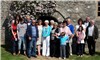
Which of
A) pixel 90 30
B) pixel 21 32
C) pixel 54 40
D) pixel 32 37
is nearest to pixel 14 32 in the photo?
pixel 21 32

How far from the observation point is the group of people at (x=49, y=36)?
17891 millimetres

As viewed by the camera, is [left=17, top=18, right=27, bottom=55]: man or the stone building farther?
the stone building

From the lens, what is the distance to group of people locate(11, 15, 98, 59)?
1789 centimetres

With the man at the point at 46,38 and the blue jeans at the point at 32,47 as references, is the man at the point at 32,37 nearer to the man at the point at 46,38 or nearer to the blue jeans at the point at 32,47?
the blue jeans at the point at 32,47

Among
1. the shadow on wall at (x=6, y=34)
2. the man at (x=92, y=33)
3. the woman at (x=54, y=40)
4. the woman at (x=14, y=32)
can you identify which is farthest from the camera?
the shadow on wall at (x=6, y=34)

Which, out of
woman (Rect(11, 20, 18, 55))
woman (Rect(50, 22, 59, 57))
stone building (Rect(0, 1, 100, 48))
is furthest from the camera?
stone building (Rect(0, 1, 100, 48))

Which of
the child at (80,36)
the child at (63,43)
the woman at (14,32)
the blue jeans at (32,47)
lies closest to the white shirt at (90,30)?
the child at (80,36)

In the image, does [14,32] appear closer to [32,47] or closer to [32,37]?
[32,37]

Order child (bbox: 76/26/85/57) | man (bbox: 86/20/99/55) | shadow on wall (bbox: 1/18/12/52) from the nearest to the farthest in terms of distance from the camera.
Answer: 1. child (bbox: 76/26/85/57)
2. man (bbox: 86/20/99/55)
3. shadow on wall (bbox: 1/18/12/52)

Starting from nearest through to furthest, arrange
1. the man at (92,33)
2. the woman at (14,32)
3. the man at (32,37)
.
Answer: the man at (32,37)
the woman at (14,32)
the man at (92,33)

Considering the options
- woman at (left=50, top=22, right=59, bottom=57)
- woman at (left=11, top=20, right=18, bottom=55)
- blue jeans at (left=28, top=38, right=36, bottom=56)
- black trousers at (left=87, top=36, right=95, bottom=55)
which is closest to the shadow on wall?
woman at (left=11, top=20, right=18, bottom=55)

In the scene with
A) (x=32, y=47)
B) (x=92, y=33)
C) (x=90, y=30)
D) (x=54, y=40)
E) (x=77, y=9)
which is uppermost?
(x=77, y=9)

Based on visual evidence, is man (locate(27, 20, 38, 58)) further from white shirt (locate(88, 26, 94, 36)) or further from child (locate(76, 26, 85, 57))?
white shirt (locate(88, 26, 94, 36))

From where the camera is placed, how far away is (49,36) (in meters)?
18.2
